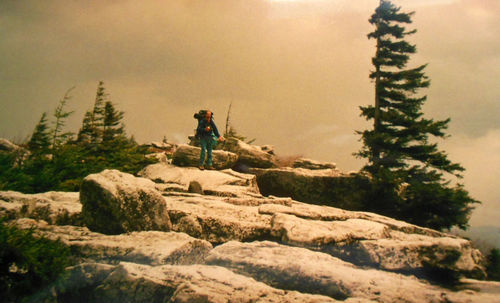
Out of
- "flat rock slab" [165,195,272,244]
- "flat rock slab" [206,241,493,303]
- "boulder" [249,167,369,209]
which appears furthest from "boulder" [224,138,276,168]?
"flat rock slab" [206,241,493,303]

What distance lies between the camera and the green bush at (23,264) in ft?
12.4

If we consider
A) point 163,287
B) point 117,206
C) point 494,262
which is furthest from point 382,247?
point 117,206

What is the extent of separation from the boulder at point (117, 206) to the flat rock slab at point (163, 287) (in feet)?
4.34

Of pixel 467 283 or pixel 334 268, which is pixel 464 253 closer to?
pixel 467 283

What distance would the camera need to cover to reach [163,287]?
386cm

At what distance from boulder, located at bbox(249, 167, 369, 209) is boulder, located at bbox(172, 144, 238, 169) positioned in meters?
2.99

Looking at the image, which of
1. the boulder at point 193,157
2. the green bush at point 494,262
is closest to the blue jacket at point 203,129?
the boulder at point 193,157

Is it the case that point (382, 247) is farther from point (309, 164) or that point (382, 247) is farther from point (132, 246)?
point (309, 164)

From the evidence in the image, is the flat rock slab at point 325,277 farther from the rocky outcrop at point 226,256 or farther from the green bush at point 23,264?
the green bush at point 23,264

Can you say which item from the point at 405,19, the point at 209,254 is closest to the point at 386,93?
the point at 405,19

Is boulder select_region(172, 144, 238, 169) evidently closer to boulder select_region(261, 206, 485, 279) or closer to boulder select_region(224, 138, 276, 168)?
boulder select_region(224, 138, 276, 168)

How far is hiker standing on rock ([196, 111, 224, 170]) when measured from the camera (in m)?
A: 13.0

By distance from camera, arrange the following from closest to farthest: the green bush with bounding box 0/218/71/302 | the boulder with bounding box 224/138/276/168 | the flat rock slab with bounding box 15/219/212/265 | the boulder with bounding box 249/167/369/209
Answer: the green bush with bounding box 0/218/71/302, the flat rock slab with bounding box 15/219/212/265, the boulder with bounding box 249/167/369/209, the boulder with bounding box 224/138/276/168

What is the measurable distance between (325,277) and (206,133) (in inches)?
387
